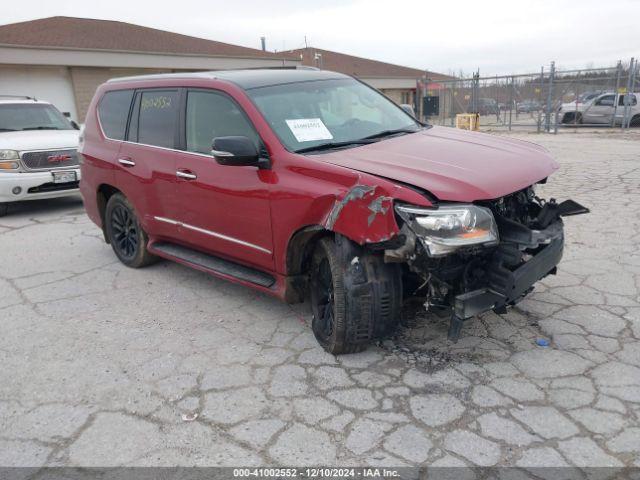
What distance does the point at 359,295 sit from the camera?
3.25 m

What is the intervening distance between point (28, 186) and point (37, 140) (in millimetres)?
754

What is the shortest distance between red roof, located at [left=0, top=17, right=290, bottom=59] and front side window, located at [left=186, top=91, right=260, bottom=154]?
50.0ft

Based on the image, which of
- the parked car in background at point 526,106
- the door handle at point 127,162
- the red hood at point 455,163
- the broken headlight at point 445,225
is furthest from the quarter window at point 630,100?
the broken headlight at point 445,225

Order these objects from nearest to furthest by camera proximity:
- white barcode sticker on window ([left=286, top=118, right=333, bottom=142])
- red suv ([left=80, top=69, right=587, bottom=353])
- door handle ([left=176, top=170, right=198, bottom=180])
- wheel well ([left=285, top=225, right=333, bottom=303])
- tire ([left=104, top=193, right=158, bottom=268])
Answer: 1. red suv ([left=80, top=69, right=587, bottom=353])
2. wheel well ([left=285, top=225, right=333, bottom=303])
3. white barcode sticker on window ([left=286, top=118, right=333, bottom=142])
4. door handle ([left=176, top=170, right=198, bottom=180])
5. tire ([left=104, top=193, right=158, bottom=268])

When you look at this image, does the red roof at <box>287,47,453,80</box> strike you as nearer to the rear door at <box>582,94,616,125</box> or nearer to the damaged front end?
the rear door at <box>582,94,616,125</box>

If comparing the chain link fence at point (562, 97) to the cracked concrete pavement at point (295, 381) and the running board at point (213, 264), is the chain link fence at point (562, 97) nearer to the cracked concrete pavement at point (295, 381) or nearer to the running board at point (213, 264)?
the cracked concrete pavement at point (295, 381)

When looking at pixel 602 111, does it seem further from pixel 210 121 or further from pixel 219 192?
pixel 219 192

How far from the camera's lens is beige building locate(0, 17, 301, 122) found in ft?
55.2

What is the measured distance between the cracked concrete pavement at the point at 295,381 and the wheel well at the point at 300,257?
340mm

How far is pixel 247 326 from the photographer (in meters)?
4.07

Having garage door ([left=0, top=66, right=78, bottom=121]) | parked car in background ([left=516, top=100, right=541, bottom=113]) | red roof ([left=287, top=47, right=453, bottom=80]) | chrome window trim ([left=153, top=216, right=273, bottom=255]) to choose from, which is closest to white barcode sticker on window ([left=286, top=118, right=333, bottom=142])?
chrome window trim ([left=153, top=216, right=273, bottom=255])

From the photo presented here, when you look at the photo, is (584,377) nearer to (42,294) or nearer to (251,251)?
(251,251)

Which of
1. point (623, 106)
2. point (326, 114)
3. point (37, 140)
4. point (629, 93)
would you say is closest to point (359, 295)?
point (326, 114)

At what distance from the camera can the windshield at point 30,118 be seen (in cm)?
866
